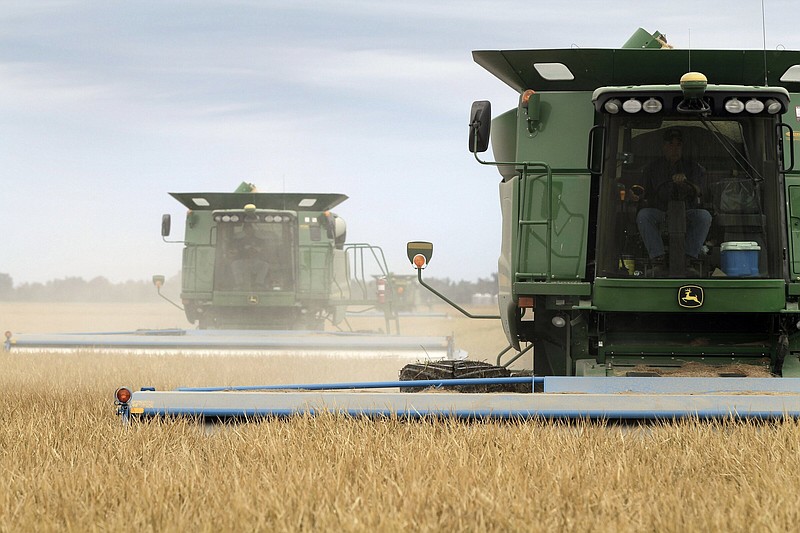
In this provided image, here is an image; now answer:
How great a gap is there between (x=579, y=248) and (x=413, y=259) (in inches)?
42.6

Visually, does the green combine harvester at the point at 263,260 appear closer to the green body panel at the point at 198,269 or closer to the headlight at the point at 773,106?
the green body panel at the point at 198,269

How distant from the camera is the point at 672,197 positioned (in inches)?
264

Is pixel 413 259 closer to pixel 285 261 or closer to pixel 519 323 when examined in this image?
pixel 519 323

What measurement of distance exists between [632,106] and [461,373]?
6.64 ft

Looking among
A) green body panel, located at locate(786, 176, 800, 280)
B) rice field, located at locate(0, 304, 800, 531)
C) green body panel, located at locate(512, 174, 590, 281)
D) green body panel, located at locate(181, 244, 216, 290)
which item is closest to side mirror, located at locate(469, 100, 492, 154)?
green body panel, located at locate(512, 174, 590, 281)

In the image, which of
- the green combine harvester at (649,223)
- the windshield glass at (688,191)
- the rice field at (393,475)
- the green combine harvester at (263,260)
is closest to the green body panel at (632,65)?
the green combine harvester at (649,223)

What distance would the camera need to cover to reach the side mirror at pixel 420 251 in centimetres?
730

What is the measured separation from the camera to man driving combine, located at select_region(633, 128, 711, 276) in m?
6.64

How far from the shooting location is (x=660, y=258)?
6621 millimetres

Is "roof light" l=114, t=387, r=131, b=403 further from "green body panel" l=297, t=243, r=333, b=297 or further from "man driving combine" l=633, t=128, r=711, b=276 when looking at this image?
"green body panel" l=297, t=243, r=333, b=297

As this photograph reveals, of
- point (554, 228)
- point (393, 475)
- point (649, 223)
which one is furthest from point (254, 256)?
point (393, 475)

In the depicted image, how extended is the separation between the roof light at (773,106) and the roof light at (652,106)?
2.05 feet

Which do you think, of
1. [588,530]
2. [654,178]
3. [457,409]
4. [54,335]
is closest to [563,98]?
[654,178]

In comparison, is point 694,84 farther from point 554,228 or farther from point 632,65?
point 554,228
